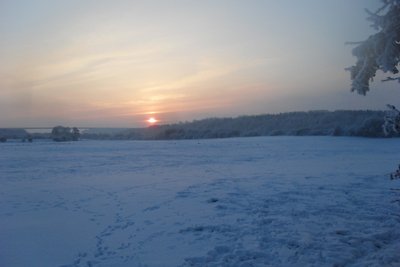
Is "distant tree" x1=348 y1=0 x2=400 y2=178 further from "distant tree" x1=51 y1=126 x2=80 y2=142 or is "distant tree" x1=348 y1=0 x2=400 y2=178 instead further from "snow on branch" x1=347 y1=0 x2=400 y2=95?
"distant tree" x1=51 y1=126 x2=80 y2=142

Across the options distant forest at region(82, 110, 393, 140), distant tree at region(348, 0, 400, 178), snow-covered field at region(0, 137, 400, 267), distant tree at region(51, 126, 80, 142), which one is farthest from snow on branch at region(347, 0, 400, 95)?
distant tree at region(51, 126, 80, 142)

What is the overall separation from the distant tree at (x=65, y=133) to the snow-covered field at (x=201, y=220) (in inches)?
1940

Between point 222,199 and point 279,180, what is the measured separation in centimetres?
437

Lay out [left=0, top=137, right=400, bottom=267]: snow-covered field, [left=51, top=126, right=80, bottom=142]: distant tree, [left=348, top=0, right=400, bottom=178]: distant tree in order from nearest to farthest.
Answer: [left=348, top=0, right=400, bottom=178]: distant tree
[left=0, top=137, right=400, bottom=267]: snow-covered field
[left=51, top=126, right=80, bottom=142]: distant tree

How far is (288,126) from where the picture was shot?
65875mm

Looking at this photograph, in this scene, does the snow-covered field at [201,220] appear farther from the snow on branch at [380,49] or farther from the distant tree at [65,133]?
the distant tree at [65,133]

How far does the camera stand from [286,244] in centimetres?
794

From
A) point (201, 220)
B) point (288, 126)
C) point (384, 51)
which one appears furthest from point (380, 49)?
point (288, 126)

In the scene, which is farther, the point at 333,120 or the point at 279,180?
the point at 333,120

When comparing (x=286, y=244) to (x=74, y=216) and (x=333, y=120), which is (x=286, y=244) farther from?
(x=333, y=120)

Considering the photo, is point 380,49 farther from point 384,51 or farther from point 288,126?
point 288,126

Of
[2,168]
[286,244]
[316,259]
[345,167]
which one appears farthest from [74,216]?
[345,167]

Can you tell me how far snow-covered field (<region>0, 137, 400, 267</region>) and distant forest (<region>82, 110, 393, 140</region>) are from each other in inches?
1264

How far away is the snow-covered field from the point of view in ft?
24.3
